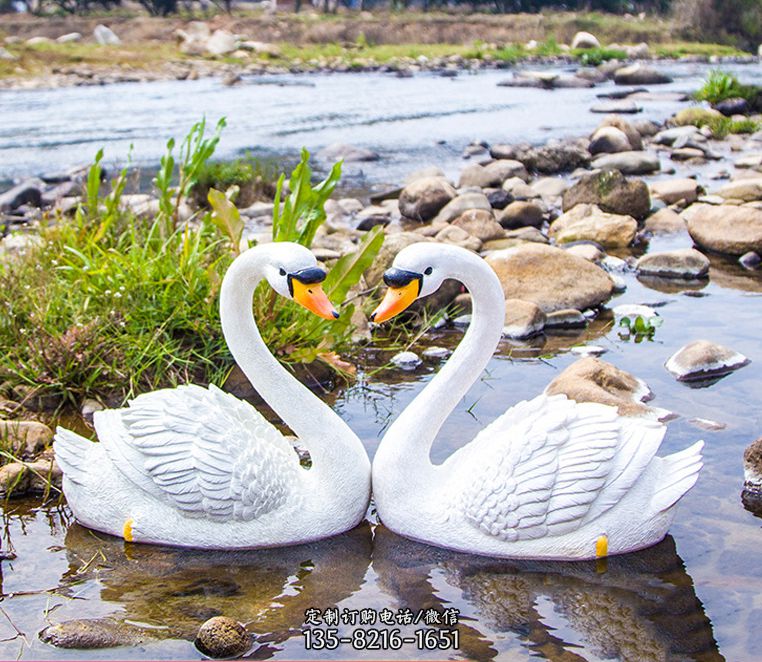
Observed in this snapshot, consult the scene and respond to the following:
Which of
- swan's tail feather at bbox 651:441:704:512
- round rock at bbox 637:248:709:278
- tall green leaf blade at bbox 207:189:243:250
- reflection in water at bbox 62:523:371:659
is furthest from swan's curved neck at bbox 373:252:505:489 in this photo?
round rock at bbox 637:248:709:278

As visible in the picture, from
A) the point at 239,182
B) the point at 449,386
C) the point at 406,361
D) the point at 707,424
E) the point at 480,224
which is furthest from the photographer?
the point at 239,182

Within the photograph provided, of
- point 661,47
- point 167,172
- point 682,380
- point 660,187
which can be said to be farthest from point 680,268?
point 661,47

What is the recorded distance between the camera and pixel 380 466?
488 centimetres

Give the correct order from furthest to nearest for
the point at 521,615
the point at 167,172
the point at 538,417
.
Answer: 1. the point at 167,172
2. the point at 538,417
3. the point at 521,615

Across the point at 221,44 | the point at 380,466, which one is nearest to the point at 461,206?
the point at 380,466

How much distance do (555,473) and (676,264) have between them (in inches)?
211

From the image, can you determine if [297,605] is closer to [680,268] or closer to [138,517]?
[138,517]

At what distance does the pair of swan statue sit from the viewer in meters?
4.52

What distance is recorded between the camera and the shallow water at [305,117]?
18.1 meters

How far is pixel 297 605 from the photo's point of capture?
14.3ft

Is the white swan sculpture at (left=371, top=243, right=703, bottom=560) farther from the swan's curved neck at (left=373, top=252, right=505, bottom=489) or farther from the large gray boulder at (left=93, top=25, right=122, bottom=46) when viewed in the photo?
the large gray boulder at (left=93, top=25, right=122, bottom=46)

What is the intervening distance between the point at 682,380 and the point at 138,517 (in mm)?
3713

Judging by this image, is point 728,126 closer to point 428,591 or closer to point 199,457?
point 428,591

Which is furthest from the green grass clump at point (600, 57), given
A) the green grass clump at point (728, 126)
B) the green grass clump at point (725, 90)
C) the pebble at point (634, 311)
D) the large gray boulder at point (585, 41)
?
the pebble at point (634, 311)
